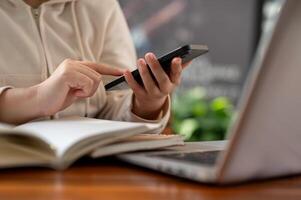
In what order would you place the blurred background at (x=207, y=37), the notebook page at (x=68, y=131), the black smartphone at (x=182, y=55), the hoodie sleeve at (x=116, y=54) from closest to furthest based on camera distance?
1. the notebook page at (x=68, y=131)
2. the black smartphone at (x=182, y=55)
3. the hoodie sleeve at (x=116, y=54)
4. the blurred background at (x=207, y=37)

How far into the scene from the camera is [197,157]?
1.90 ft

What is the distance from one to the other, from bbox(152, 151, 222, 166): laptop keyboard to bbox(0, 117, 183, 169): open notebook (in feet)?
0.17

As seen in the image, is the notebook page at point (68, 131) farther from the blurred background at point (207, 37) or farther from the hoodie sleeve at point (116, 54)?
the blurred background at point (207, 37)

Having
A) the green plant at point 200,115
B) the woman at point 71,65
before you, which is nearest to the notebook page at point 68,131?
the woman at point 71,65

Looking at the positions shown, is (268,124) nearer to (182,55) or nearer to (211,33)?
(182,55)

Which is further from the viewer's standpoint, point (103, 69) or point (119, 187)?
point (103, 69)

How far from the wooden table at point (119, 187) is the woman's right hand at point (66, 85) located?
8.1 inches

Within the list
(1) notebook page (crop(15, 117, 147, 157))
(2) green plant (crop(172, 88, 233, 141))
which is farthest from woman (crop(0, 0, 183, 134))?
(2) green plant (crop(172, 88, 233, 141))

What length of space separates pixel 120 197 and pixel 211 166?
10 centimetres

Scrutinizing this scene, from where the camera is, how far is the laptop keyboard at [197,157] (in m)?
0.54

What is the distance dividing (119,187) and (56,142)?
11 centimetres

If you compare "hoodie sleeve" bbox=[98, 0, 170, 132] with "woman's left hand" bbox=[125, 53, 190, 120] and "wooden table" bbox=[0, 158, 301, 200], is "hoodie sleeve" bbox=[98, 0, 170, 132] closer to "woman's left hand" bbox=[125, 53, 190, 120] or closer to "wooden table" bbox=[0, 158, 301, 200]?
"woman's left hand" bbox=[125, 53, 190, 120]

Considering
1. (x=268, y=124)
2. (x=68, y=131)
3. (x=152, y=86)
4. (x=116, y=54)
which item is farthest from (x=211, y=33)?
(x=268, y=124)

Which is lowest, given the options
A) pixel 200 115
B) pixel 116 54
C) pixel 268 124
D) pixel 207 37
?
pixel 200 115
